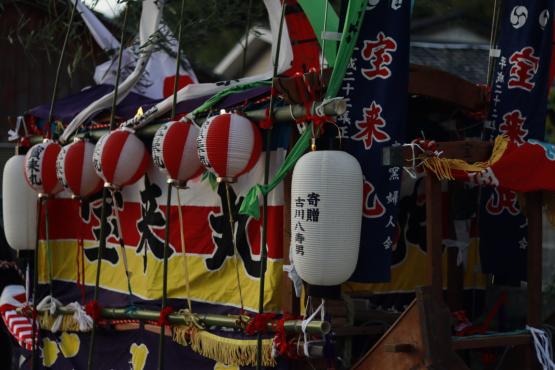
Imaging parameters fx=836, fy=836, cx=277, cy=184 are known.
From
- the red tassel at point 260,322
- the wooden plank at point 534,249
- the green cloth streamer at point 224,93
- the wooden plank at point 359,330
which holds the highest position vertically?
the green cloth streamer at point 224,93

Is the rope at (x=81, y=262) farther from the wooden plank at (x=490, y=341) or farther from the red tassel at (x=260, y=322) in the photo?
the wooden plank at (x=490, y=341)

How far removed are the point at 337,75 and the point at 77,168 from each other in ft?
8.97

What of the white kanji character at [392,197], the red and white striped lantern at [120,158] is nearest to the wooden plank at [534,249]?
the white kanji character at [392,197]

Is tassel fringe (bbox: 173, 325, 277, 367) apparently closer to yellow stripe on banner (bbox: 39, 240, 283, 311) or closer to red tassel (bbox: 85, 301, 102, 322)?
yellow stripe on banner (bbox: 39, 240, 283, 311)

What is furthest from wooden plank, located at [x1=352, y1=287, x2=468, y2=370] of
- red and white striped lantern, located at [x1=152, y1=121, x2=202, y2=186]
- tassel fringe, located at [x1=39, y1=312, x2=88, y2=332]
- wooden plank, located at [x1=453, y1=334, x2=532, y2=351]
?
tassel fringe, located at [x1=39, y1=312, x2=88, y2=332]

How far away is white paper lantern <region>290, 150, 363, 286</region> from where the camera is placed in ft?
14.9

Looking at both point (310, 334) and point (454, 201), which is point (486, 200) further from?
point (310, 334)

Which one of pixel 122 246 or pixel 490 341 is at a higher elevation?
pixel 122 246

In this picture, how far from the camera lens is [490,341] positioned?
513 centimetres

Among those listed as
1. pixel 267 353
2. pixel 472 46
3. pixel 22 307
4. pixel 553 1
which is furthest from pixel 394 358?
pixel 472 46

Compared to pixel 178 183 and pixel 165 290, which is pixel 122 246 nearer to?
pixel 165 290

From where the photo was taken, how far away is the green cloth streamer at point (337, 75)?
4.73 m

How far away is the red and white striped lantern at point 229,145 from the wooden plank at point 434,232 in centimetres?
111

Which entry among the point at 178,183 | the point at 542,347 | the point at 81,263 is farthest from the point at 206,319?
the point at 542,347
